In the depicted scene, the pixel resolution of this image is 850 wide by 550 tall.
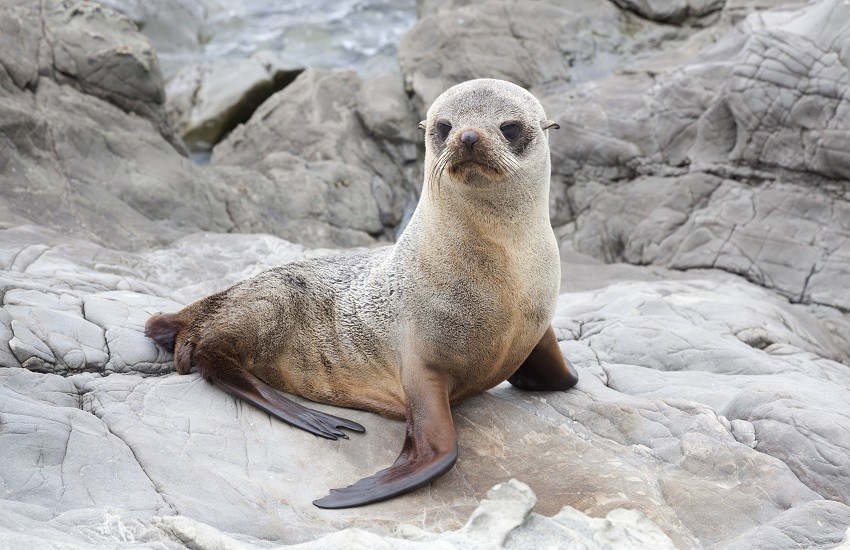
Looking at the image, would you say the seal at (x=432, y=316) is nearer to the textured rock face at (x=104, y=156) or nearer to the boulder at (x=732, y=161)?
the textured rock face at (x=104, y=156)

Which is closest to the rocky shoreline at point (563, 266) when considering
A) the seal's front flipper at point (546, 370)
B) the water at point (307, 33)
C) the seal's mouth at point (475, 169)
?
the seal's front flipper at point (546, 370)

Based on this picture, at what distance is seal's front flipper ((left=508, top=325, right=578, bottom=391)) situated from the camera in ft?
18.2

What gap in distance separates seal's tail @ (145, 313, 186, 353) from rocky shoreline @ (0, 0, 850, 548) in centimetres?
8

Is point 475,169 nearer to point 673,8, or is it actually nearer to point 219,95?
point 673,8

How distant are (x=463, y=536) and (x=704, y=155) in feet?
27.1

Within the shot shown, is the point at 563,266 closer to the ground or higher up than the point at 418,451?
closer to the ground

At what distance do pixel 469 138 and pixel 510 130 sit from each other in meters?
0.47

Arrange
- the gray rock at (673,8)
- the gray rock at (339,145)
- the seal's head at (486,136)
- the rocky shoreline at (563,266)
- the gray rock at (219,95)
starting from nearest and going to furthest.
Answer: the rocky shoreline at (563,266), the seal's head at (486,136), the gray rock at (339,145), the gray rock at (673,8), the gray rock at (219,95)

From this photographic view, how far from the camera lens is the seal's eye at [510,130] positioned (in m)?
5.04

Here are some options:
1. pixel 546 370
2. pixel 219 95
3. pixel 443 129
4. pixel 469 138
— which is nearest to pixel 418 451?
pixel 546 370

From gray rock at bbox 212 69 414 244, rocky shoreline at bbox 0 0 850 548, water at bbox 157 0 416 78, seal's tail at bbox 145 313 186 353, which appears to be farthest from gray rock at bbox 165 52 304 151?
seal's tail at bbox 145 313 186 353

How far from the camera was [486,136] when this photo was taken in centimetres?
478

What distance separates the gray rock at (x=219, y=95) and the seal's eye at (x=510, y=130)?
10.9 meters

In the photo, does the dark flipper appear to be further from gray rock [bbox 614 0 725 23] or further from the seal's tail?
gray rock [bbox 614 0 725 23]
